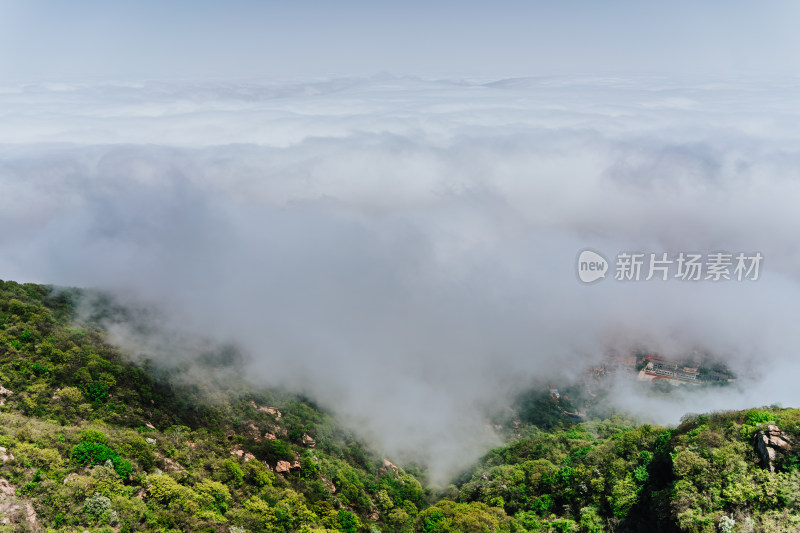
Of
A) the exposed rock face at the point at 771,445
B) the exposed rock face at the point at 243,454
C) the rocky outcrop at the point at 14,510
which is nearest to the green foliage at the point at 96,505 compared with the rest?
the rocky outcrop at the point at 14,510

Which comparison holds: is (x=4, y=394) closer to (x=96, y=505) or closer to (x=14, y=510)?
(x=14, y=510)

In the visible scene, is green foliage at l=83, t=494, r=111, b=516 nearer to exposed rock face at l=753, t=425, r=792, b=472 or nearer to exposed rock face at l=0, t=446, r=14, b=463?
exposed rock face at l=0, t=446, r=14, b=463

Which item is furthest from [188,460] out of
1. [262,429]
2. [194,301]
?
[194,301]

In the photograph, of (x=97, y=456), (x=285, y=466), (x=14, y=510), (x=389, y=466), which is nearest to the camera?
(x=14, y=510)

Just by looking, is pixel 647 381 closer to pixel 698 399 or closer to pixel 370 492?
pixel 698 399

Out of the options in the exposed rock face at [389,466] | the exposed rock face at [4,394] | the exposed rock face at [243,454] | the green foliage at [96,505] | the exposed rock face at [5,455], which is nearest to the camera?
the green foliage at [96,505]

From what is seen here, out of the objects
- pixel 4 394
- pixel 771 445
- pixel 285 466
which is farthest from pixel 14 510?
pixel 771 445

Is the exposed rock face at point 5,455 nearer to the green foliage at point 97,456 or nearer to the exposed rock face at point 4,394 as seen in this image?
the green foliage at point 97,456
